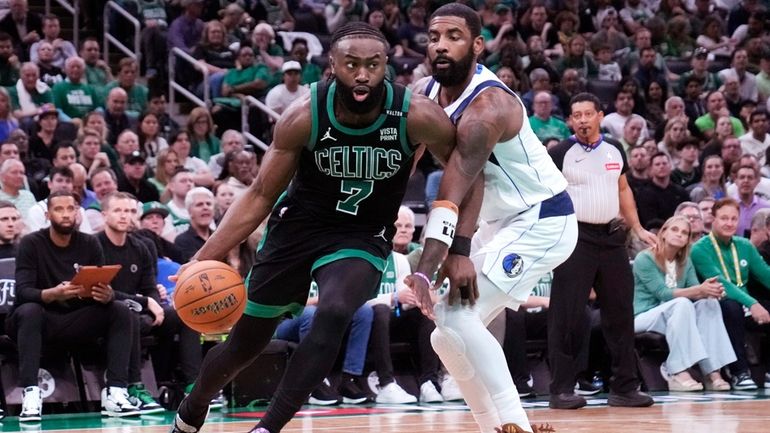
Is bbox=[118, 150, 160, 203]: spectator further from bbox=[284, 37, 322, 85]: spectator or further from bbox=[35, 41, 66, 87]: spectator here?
bbox=[284, 37, 322, 85]: spectator

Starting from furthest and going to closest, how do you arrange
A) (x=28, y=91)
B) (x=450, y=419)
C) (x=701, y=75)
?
(x=701, y=75) < (x=28, y=91) < (x=450, y=419)

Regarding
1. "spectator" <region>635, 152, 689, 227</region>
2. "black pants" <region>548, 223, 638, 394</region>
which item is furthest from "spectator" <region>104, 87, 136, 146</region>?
"black pants" <region>548, 223, 638, 394</region>

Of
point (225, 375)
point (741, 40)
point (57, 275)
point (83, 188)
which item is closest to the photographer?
point (225, 375)

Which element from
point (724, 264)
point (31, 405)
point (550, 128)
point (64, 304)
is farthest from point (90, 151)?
point (724, 264)

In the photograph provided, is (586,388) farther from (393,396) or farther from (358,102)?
(358,102)

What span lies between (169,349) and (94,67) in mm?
5219

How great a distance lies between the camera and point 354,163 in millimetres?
5680

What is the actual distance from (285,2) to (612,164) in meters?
8.88

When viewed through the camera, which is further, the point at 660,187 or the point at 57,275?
the point at 660,187

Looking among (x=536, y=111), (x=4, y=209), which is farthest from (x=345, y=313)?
(x=536, y=111)

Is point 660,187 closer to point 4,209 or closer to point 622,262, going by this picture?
point 622,262

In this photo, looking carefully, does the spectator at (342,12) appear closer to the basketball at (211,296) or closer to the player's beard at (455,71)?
the player's beard at (455,71)

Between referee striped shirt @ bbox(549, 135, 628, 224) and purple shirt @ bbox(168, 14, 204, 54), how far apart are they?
737 cm

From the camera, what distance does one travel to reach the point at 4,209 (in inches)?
388
